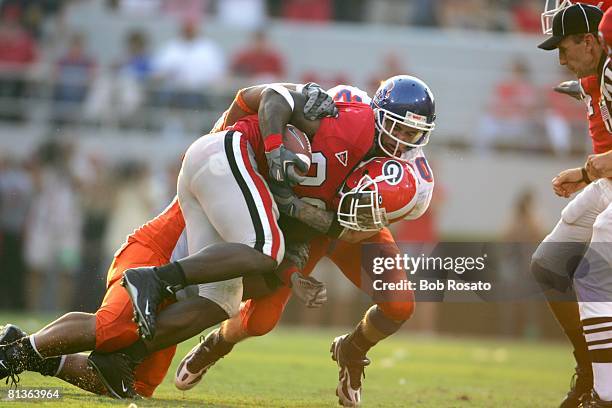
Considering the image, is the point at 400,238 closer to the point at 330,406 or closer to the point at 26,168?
the point at 26,168

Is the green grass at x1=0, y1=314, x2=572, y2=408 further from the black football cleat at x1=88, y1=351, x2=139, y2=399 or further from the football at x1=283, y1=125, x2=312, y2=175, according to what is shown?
the football at x1=283, y1=125, x2=312, y2=175

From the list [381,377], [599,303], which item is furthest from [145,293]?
[381,377]

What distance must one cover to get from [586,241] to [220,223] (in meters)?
1.98

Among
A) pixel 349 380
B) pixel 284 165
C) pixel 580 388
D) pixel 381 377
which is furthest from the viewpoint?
pixel 381 377

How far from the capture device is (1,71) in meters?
14.1

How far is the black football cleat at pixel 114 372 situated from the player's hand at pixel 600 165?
2.58 metres

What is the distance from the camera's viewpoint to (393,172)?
5754 millimetres

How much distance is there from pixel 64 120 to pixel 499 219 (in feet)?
18.7

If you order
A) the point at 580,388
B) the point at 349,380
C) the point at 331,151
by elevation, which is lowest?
the point at 349,380

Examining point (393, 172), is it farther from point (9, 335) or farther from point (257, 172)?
point (9, 335)

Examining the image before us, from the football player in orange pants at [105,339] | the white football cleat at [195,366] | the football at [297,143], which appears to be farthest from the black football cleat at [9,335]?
the football at [297,143]

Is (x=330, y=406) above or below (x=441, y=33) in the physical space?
below

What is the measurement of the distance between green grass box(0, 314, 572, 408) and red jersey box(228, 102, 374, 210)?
117 centimetres

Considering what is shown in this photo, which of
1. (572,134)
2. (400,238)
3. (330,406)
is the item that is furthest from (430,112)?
(572,134)
